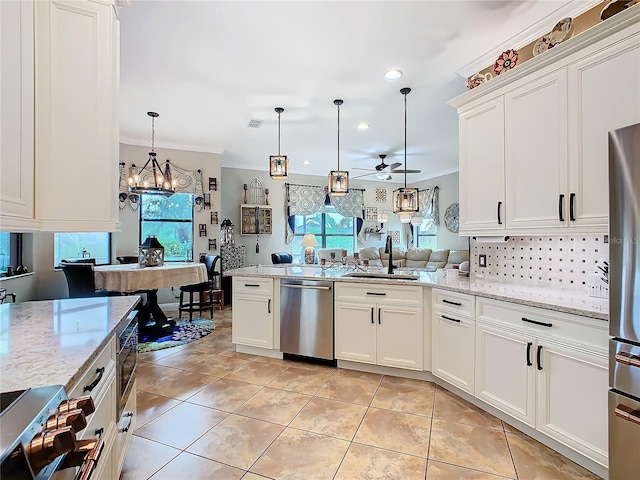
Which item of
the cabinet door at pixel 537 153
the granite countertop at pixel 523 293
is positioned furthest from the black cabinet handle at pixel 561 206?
the granite countertop at pixel 523 293

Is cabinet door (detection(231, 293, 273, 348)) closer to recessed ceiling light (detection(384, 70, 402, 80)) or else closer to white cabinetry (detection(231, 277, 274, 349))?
white cabinetry (detection(231, 277, 274, 349))

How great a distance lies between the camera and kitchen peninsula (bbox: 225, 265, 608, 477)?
5.79 feet

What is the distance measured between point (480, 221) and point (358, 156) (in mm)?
4162

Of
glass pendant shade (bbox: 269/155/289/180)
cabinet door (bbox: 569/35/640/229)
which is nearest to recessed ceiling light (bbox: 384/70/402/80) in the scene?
glass pendant shade (bbox: 269/155/289/180)

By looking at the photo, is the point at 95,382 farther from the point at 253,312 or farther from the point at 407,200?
the point at 407,200

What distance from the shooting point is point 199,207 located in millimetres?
5973

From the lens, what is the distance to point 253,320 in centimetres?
360

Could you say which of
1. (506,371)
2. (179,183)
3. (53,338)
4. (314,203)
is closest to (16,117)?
(53,338)

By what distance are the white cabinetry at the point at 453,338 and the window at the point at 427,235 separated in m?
5.93

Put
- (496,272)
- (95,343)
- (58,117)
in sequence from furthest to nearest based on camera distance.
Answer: (496,272), (58,117), (95,343)

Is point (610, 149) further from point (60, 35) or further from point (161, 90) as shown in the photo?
point (161, 90)

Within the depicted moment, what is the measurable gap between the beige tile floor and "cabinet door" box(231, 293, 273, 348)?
0.48m

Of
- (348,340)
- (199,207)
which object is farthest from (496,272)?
(199,207)

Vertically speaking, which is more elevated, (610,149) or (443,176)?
(443,176)
